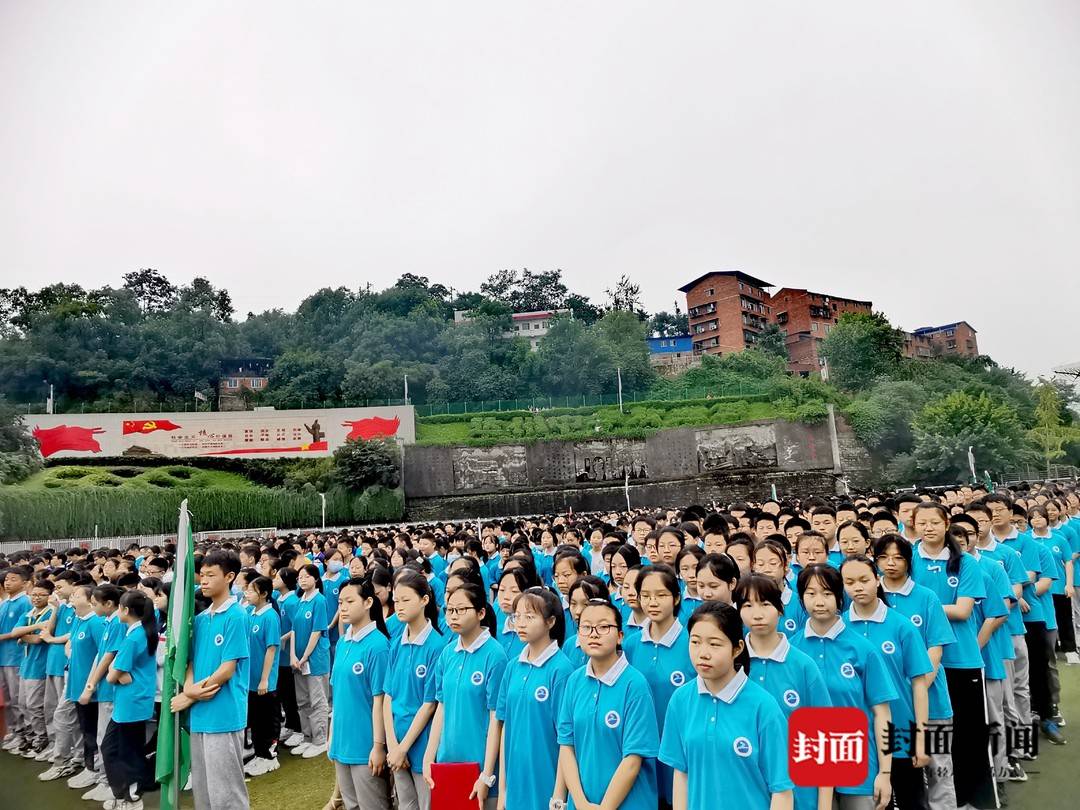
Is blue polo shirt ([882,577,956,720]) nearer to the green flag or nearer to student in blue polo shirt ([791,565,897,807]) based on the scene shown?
student in blue polo shirt ([791,565,897,807])

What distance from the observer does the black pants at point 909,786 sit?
3.06 meters

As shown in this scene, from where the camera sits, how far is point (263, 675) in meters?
4.74

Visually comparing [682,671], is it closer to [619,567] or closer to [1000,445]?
[619,567]

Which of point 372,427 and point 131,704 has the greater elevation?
point 372,427

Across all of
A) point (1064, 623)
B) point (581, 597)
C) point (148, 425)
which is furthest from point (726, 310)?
point (581, 597)

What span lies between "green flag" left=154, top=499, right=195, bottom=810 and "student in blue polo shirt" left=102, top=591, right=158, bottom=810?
3.03 ft

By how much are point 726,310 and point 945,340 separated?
1943 cm

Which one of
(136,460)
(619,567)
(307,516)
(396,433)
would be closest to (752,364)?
(396,433)

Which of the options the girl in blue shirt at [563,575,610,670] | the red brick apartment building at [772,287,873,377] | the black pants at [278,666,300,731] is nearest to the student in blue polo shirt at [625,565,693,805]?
the girl in blue shirt at [563,575,610,670]

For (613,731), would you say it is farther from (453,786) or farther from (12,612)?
(12,612)

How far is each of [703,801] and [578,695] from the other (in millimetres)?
576

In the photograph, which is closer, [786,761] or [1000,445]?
[786,761]

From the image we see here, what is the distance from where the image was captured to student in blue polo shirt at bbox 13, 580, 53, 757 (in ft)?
18.6

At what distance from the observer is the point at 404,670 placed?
11.1 ft
